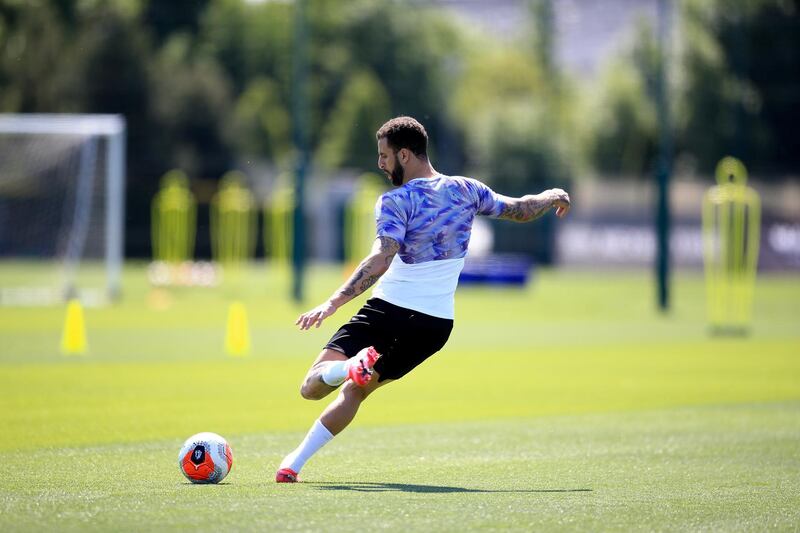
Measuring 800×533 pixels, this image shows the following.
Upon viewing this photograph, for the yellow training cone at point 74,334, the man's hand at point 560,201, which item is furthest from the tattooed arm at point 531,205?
the yellow training cone at point 74,334

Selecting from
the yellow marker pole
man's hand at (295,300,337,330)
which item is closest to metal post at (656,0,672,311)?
the yellow marker pole

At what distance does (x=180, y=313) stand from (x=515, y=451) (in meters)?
16.9

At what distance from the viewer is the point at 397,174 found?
795 centimetres

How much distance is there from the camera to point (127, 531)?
6266 mm

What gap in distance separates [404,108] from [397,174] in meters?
49.7

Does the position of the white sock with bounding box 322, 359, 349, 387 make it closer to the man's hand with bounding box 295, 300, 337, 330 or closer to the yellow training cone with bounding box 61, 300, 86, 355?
the man's hand with bounding box 295, 300, 337, 330

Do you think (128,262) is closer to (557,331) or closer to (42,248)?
(42,248)

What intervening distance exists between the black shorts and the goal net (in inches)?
885

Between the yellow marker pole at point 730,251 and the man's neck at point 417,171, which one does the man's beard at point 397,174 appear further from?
the yellow marker pole at point 730,251

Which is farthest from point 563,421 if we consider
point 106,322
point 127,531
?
point 106,322

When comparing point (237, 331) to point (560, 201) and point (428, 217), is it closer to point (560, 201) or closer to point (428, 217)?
point (560, 201)

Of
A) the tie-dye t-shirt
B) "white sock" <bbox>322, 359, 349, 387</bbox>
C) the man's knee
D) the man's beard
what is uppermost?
the man's beard

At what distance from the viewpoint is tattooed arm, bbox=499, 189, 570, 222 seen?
8469 mm

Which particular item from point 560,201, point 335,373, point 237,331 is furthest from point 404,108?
point 335,373
